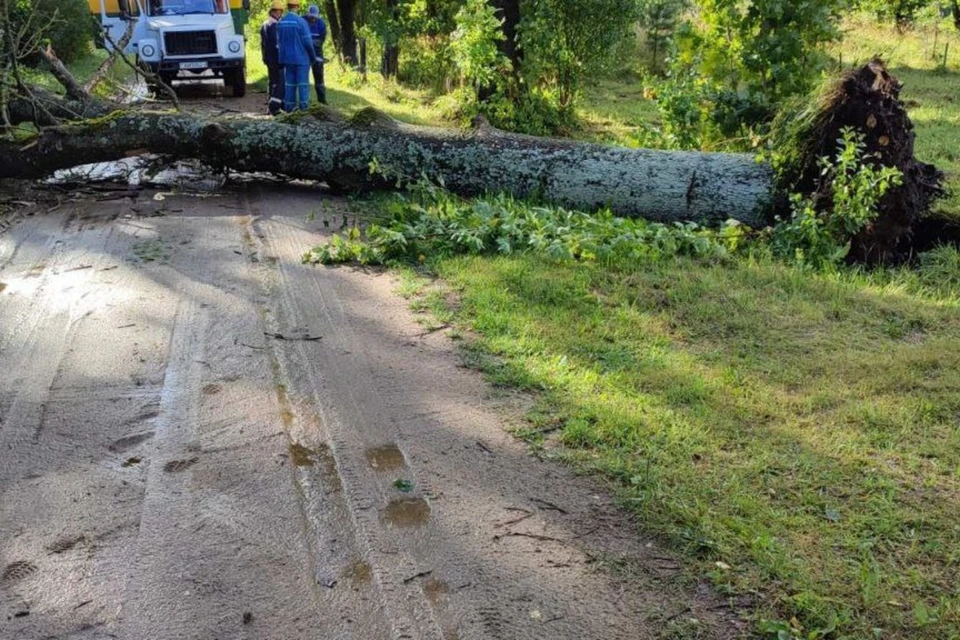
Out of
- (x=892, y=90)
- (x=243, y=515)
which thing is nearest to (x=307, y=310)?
(x=243, y=515)

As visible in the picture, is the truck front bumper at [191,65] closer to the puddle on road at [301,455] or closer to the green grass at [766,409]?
the green grass at [766,409]

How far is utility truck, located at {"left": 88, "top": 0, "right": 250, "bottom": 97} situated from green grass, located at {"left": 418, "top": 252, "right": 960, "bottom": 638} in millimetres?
13146

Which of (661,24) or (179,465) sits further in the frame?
(661,24)

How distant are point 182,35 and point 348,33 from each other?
658cm

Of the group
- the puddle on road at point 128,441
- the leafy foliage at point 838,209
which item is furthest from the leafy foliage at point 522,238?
the puddle on road at point 128,441

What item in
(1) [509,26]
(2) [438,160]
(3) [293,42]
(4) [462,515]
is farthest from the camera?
(3) [293,42]

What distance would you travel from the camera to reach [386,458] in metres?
4.21

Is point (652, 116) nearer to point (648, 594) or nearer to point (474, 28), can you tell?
point (474, 28)

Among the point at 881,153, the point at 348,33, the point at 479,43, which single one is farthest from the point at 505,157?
the point at 348,33

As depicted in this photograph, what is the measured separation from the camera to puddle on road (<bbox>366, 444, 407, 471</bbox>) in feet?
13.6

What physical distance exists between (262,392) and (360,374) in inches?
22.9

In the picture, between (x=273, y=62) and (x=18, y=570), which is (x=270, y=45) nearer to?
(x=273, y=62)

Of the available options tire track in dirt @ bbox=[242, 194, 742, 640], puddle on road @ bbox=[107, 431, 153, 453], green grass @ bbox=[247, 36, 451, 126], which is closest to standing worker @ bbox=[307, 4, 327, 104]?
green grass @ bbox=[247, 36, 451, 126]

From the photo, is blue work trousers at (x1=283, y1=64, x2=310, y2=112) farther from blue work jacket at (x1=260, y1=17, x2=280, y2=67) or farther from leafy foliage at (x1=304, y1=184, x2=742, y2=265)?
leafy foliage at (x1=304, y1=184, x2=742, y2=265)
